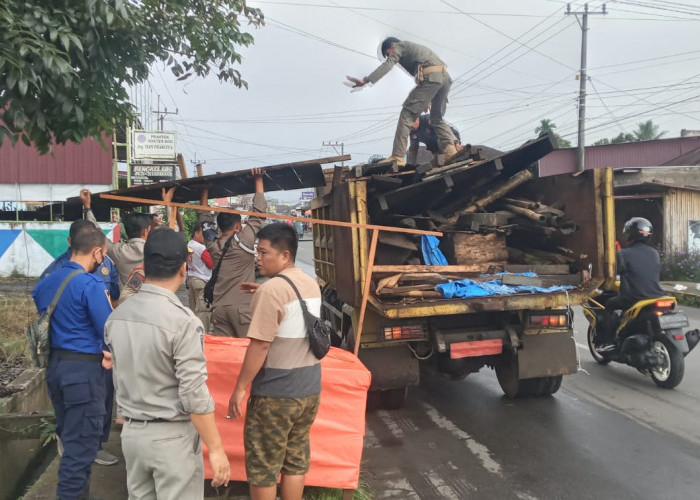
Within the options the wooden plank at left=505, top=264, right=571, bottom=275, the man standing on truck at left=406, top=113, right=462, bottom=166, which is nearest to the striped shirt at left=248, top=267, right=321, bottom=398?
the wooden plank at left=505, top=264, right=571, bottom=275

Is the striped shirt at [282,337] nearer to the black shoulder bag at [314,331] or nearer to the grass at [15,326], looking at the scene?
the black shoulder bag at [314,331]

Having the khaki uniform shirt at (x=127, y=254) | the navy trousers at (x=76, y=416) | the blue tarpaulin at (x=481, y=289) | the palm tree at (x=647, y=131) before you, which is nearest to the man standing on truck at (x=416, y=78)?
the blue tarpaulin at (x=481, y=289)

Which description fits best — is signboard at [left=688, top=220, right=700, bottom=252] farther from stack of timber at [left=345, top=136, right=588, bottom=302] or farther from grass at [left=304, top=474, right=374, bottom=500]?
grass at [left=304, top=474, right=374, bottom=500]

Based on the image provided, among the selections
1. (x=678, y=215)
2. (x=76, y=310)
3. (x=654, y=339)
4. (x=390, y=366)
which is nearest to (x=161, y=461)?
(x=76, y=310)

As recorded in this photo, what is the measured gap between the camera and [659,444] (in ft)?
14.1

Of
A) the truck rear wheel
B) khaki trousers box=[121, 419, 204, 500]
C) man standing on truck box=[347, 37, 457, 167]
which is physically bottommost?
the truck rear wheel

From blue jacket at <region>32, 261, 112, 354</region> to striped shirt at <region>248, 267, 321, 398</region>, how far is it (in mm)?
979

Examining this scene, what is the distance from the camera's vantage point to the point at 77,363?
303 cm

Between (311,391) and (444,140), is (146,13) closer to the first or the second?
(311,391)

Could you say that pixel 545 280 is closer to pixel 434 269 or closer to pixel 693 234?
pixel 434 269

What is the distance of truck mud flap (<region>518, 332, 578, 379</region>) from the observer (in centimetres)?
494

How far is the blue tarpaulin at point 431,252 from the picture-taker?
5262mm

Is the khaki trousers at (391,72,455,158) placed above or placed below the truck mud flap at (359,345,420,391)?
above

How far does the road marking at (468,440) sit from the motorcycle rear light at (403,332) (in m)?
0.85
